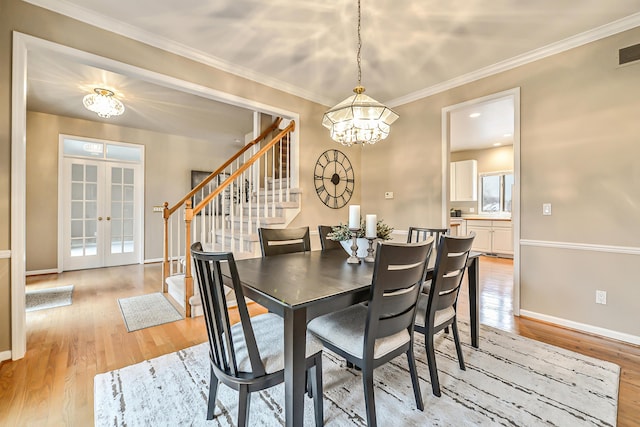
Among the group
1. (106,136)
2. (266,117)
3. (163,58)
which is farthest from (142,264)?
(163,58)

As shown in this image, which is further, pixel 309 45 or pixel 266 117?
pixel 266 117

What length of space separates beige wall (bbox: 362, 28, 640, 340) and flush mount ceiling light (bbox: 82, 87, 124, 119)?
446 cm

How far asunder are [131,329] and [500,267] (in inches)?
222

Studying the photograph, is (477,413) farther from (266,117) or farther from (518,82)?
(266,117)

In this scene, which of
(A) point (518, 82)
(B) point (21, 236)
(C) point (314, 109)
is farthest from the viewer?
(C) point (314, 109)

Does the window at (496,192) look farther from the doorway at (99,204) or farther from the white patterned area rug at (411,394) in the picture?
the doorway at (99,204)

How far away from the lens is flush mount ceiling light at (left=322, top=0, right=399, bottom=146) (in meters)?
1.98

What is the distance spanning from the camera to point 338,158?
4.13 meters

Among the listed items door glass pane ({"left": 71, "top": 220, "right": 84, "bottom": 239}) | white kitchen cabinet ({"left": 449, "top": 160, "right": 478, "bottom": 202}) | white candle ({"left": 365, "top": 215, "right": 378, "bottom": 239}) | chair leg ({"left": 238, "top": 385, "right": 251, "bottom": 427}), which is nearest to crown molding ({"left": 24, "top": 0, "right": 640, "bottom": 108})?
white candle ({"left": 365, "top": 215, "right": 378, "bottom": 239})

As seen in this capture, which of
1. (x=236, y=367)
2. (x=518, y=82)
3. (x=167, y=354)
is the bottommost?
(x=167, y=354)

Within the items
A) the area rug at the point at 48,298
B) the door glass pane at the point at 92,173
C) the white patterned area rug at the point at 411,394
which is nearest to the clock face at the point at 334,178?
the white patterned area rug at the point at 411,394

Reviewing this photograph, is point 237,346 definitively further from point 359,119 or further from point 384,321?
point 359,119

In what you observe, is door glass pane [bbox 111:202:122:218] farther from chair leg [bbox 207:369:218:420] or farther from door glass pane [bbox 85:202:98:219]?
chair leg [bbox 207:369:218:420]

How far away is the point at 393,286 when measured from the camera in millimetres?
1287
